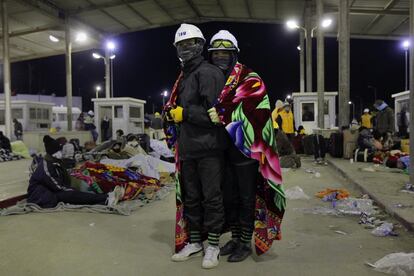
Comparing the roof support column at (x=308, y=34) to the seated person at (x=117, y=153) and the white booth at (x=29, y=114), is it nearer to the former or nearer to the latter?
the white booth at (x=29, y=114)

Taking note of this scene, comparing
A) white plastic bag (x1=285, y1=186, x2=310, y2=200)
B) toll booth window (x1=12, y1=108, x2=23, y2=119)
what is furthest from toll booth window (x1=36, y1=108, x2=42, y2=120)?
white plastic bag (x1=285, y1=186, x2=310, y2=200)

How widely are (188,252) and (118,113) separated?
18.2m

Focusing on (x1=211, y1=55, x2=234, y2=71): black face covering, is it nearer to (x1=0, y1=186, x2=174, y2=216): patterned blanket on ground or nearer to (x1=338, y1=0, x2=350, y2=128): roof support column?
(x1=0, y1=186, x2=174, y2=216): patterned blanket on ground

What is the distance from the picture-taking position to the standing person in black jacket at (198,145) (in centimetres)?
361

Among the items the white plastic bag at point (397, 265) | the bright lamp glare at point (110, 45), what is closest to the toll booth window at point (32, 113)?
the bright lamp glare at point (110, 45)

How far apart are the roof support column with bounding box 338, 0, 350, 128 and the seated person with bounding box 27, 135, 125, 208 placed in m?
9.77

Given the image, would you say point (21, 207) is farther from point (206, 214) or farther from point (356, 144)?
point (356, 144)

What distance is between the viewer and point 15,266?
3.75m

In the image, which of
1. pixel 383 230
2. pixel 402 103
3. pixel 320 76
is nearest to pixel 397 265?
pixel 383 230

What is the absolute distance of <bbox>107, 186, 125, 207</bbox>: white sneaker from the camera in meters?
6.38

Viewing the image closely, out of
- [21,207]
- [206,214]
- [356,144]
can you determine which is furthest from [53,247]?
[356,144]

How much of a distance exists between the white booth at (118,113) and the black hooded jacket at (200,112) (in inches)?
681

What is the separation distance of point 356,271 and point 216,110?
5.62 ft

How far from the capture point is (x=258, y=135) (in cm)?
358
